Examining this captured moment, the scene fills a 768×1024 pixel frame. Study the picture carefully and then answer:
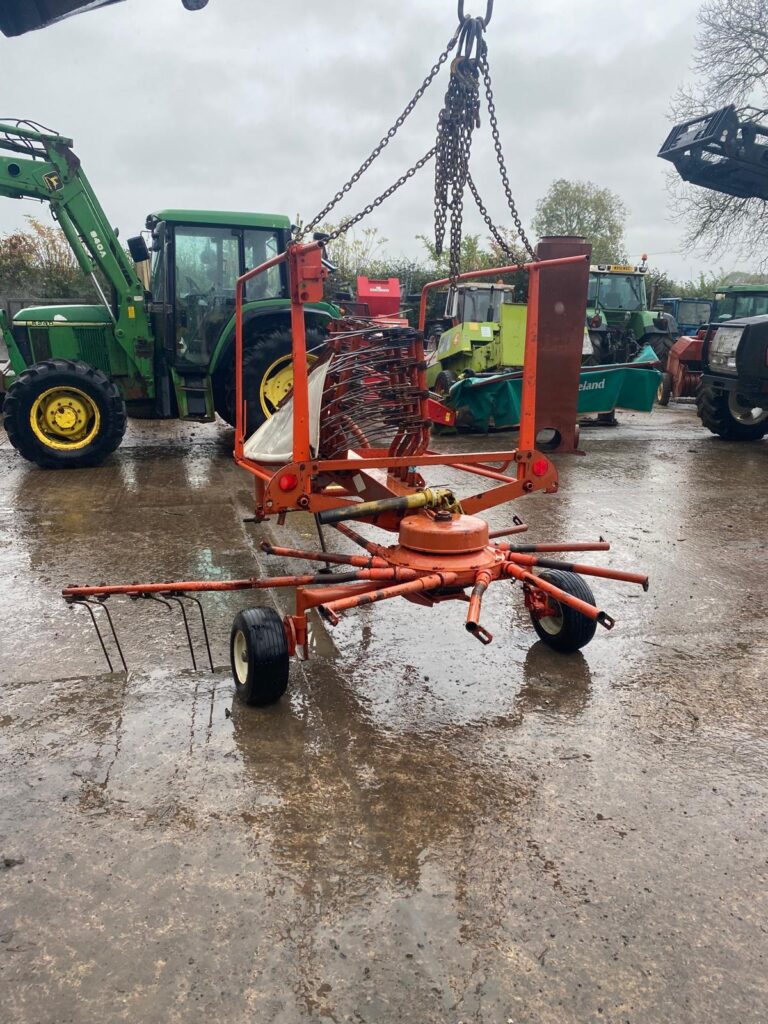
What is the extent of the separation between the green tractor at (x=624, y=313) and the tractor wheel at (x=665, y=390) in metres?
0.72

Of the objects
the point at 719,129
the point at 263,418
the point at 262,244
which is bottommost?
the point at 263,418

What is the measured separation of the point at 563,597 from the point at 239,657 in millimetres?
1304

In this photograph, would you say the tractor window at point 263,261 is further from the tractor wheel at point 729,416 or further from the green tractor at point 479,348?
the tractor wheel at point 729,416

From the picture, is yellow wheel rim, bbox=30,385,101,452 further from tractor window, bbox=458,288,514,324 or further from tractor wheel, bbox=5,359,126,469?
tractor window, bbox=458,288,514,324

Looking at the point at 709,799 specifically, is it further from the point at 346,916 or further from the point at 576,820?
the point at 346,916

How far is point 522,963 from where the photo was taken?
183cm

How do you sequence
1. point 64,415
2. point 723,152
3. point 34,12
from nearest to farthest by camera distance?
1. point 34,12
2. point 64,415
3. point 723,152

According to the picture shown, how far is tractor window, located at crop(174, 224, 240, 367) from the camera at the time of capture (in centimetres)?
760

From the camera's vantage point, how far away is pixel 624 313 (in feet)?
44.8

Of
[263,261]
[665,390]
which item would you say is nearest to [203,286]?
[263,261]

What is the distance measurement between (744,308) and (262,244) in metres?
10.9

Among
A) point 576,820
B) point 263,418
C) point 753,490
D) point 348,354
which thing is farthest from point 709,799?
point 263,418

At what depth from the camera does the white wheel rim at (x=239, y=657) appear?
306cm

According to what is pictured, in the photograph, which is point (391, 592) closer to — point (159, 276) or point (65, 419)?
point (65, 419)
